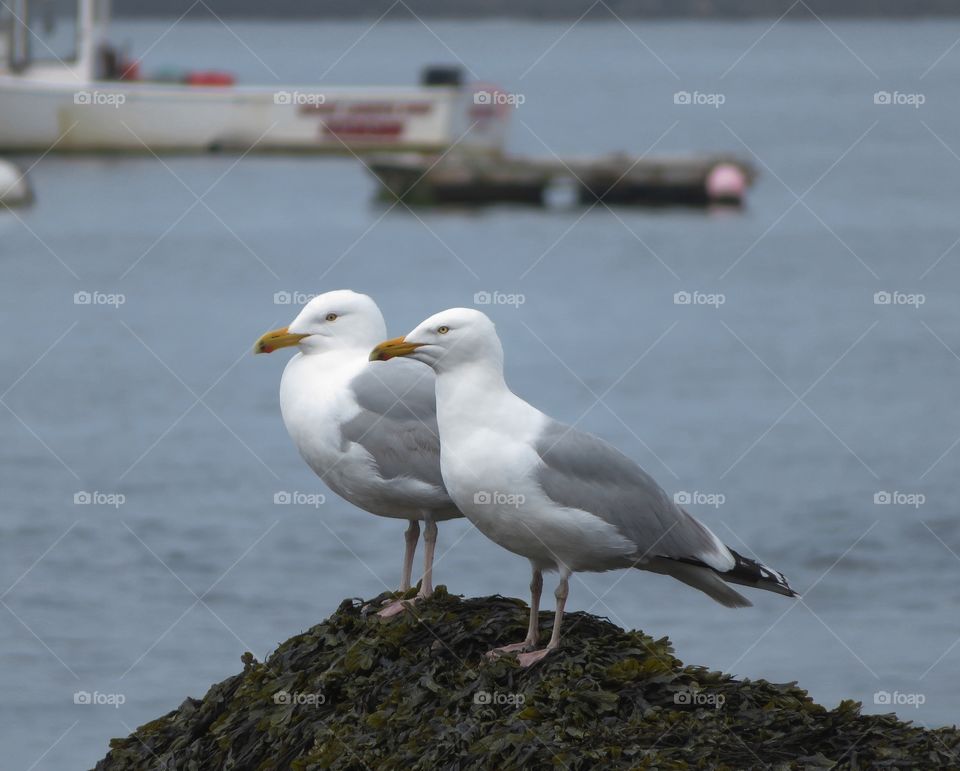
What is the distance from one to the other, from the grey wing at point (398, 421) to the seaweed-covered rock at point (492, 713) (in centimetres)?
60

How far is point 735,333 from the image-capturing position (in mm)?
30344

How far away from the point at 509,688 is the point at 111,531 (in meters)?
12.1

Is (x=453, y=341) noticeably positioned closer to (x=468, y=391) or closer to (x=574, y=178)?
(x=468, y=391)

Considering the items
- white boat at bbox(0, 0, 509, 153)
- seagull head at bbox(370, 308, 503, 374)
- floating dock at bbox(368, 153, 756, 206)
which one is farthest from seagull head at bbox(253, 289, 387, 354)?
white boat at bbox(0, 0, 509, 153)

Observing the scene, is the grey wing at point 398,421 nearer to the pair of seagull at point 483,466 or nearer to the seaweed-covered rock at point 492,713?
the pair of seagull at point 483,466

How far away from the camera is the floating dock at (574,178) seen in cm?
4184

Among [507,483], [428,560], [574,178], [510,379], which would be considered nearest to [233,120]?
[574,178]

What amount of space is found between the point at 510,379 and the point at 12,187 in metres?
20.7

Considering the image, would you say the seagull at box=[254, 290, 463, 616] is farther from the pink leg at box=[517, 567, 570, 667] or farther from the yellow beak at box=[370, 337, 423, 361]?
the pink leg at box=[517, 567, 570, 667]

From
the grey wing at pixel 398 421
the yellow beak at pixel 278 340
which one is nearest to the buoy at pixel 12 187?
the yellow beak at pixel 278 340

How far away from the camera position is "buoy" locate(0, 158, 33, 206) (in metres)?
40.6

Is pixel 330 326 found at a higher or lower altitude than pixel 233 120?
lower

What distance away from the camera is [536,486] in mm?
7039

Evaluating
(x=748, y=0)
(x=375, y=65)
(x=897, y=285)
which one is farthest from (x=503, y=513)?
(x=748, y=0)
